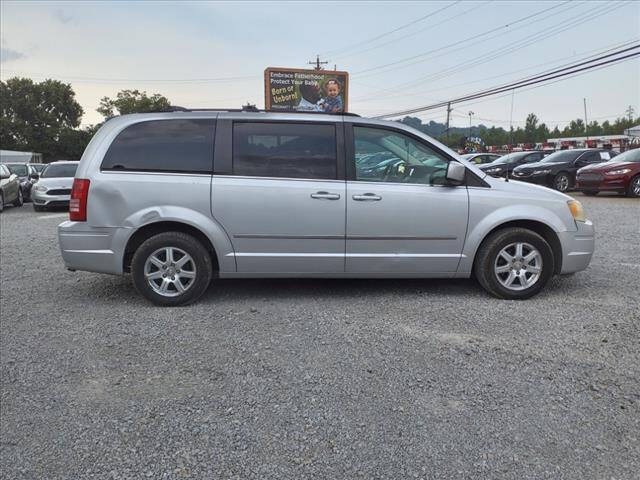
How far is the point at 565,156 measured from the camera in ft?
61.9

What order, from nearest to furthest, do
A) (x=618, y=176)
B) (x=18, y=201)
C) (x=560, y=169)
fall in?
1. (x=618, y=176)
2. (x=18, y=201)
3. (x=560, y=169)

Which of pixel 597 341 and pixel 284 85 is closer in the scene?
pixel 597 341

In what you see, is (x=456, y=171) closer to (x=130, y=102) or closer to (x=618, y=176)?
(x=618, y=176)

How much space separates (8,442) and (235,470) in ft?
4.08

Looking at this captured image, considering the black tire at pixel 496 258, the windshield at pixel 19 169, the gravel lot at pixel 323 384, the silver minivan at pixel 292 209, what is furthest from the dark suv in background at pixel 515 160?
the windshield at pixel 19 169

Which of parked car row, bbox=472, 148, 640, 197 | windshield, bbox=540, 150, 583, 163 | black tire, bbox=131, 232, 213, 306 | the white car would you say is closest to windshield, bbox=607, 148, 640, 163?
parked car row, bbox=472, 148, 640, 197

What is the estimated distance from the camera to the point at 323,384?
3.40 meters

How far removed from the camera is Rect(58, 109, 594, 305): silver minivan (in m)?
4.93

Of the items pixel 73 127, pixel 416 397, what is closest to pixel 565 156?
pixel 416 397

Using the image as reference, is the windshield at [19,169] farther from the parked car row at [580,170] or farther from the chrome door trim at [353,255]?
the chrome door trim at [353,255]

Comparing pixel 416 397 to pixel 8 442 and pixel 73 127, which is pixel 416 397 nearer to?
pixel 8 442

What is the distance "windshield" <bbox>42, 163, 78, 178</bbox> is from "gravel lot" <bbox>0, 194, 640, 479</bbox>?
11.9 m

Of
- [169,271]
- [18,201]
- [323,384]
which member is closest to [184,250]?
[169,271]

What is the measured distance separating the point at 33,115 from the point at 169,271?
6762cm
